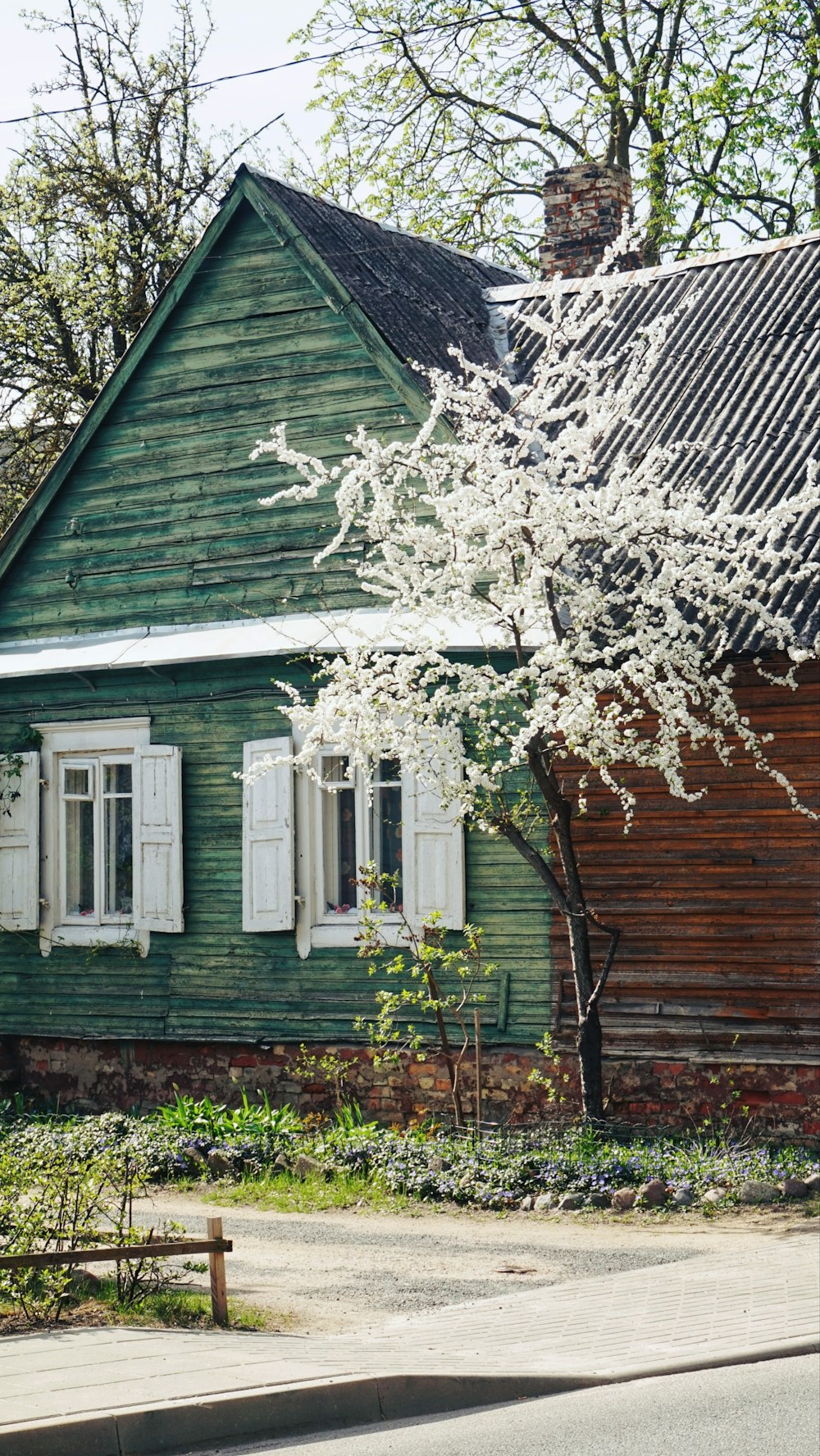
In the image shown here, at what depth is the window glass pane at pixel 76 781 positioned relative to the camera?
15.2 meters

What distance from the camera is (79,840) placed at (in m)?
15.2

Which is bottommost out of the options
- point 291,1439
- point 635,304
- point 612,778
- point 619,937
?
point 291,1439

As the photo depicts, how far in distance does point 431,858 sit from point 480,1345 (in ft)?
19.6

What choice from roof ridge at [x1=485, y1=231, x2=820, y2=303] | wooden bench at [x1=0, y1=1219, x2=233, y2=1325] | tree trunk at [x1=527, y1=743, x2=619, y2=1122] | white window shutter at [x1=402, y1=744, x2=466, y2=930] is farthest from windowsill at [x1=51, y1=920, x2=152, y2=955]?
wooden bench at [x1=0, y1=1219, x2=233, y2=1325]

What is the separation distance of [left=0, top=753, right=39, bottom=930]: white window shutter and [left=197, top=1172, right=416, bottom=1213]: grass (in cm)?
395

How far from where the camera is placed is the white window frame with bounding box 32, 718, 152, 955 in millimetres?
14852

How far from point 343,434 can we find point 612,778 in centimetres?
377

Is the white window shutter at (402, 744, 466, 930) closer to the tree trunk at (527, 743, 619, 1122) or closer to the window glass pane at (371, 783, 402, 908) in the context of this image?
the window glass pane at (371, 783, 402, 908)

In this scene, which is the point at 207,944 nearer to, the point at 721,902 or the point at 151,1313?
the point at 721,902

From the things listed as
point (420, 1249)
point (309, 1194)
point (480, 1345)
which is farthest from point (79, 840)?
point (480, 1345)

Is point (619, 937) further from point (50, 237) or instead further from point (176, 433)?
point (50, 237)

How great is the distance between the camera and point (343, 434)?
14320mm

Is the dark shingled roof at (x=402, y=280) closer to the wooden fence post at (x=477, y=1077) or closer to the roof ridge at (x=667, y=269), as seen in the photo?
the roof ridge at (x=667, y=269)

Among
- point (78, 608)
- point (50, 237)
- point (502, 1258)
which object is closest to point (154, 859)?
point (78, 608)
